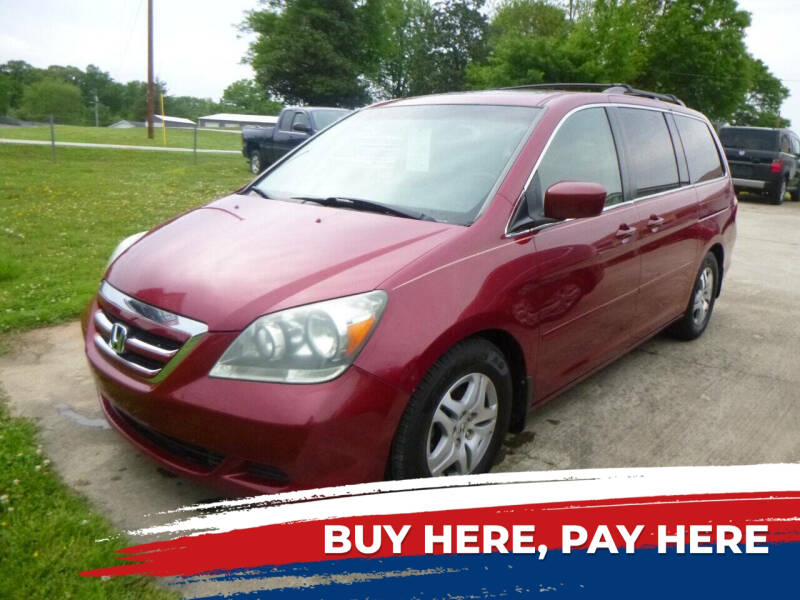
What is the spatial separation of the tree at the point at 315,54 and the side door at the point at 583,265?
157ft

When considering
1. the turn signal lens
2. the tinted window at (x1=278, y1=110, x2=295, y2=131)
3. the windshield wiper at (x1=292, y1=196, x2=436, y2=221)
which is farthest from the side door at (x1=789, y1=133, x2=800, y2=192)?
the turn signal lens

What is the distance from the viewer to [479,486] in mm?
2789

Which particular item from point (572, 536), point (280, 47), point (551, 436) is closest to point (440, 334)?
point (572, 536)

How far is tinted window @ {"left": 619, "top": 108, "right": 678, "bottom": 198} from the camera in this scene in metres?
4.02

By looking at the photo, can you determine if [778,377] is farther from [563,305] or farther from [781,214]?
[781,214]

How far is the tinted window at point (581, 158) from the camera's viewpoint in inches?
127

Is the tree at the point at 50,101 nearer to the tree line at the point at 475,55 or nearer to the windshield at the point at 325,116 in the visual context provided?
the tree line at the point at 475,55

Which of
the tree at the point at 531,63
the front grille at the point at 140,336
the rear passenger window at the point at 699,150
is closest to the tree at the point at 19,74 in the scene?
the tree at the point at 531,63

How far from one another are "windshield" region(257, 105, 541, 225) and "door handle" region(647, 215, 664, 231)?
42.1 inches

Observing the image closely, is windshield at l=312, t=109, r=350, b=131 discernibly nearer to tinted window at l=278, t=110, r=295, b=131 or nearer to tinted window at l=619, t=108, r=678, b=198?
tinted window at l=278, t=110, r=295, b=131

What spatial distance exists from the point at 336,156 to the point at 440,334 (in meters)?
1.61

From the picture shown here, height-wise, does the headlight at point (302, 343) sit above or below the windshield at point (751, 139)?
below

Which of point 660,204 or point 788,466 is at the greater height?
point 660,204

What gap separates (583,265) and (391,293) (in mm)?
1297
